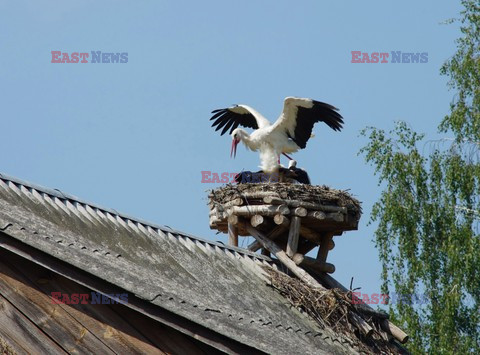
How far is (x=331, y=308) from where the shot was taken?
1305 cm

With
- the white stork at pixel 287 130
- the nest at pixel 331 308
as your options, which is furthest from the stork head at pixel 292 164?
the nest at pixel 331 308

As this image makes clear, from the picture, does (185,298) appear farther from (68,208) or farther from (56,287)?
(68,208)

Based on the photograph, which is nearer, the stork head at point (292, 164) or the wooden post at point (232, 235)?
the wooden post at point (232, 235)

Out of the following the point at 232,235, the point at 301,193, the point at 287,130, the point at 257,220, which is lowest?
the point at 232,235

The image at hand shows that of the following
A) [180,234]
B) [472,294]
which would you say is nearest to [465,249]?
[472,294]

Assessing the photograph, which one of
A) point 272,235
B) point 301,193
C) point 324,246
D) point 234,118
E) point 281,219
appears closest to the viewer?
point 281,219

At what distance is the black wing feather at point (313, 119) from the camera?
52.6 feet

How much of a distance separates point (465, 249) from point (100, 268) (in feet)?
33.2

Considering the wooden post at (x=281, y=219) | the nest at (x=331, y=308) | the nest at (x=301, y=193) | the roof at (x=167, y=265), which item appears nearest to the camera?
the roof at (x=167, y=265)

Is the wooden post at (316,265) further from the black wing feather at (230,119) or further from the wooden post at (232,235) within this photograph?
the black wing feather at (230,119)

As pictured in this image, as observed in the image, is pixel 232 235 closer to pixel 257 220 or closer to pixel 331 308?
pixel 257 220

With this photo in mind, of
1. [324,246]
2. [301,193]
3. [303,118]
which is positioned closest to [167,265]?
[301,193]

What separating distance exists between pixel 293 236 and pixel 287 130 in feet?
8.40

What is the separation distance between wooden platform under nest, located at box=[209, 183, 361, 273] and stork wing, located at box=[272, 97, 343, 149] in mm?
1710
